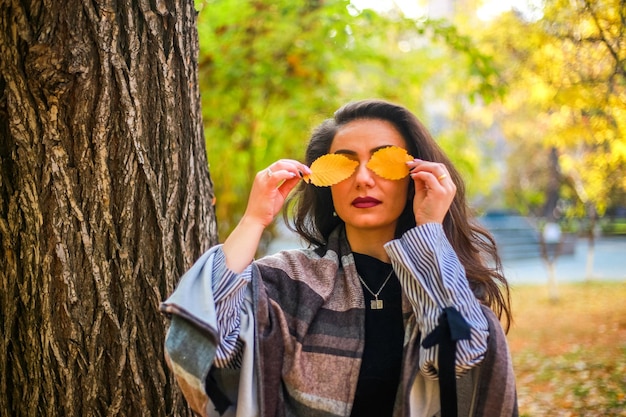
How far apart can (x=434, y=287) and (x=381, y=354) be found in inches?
11.2

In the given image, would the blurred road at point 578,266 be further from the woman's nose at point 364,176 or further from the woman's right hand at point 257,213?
the woman's right hand at point 257,213

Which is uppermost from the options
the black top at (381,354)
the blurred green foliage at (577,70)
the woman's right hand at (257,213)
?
the blurred green foliage at (577,70)

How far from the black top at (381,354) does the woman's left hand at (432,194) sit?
0.27 m

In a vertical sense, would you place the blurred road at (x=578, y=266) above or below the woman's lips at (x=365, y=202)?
below

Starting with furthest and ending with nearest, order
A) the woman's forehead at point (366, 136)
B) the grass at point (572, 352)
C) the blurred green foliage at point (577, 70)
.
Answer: the blurred green foliage at point (577, 70) → the grass at point (572, 352) → the woman's forehead at point (366, 136)

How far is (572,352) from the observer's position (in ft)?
20.7

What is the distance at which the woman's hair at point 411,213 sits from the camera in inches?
77.6

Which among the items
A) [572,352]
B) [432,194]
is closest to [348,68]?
[572,352]

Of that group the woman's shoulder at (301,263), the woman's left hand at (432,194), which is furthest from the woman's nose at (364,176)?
the woman's shoulder at (301,263)

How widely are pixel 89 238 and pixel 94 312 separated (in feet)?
0.81

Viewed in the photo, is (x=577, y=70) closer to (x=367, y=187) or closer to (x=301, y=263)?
(x=367, y=187)

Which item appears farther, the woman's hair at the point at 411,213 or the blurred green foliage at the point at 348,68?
the blurred green foliage at the point at 348,68

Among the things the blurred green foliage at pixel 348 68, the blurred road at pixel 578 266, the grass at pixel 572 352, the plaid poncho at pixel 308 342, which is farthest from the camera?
the blurred road at pixel 578 266

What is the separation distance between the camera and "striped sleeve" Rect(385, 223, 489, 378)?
66.8 inches
